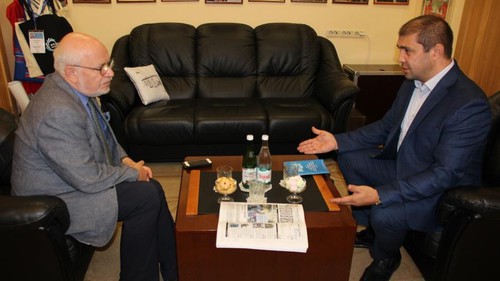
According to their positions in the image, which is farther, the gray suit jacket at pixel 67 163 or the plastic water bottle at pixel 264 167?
the plastic water bottle at pixel 264 167

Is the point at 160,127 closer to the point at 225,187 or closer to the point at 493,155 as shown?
the point at 225,187

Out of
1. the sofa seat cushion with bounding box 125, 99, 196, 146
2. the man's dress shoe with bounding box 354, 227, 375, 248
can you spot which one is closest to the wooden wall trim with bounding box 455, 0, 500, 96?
the man's dress shoe with bounding box 354, 227, 375, 248

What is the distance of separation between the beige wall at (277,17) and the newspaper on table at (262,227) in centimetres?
262

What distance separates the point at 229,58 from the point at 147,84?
81cm

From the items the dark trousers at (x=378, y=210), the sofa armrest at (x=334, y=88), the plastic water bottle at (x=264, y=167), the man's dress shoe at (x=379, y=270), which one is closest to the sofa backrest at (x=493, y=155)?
the dark trousers at (x=378, y=210)

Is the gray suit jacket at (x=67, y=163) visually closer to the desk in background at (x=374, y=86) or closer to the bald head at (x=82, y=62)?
the bald head at (x=82, y=62)

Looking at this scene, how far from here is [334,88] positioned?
10.2 feet

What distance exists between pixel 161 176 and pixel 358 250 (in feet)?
5.20

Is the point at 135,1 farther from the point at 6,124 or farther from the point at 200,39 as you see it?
the point at 6,124

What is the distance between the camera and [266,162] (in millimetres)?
1895

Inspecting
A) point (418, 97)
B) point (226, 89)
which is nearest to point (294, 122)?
point (226, 89)

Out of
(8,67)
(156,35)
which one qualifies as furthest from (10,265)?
(8,67)

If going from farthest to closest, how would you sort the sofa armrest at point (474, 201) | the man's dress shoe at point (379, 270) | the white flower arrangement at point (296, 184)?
the man's dress shoe at point (379, 270)
the white flower arrangement at point (296, 184)
the sofa armrest at point (474, 201)

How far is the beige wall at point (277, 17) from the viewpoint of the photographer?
11.9 feet
